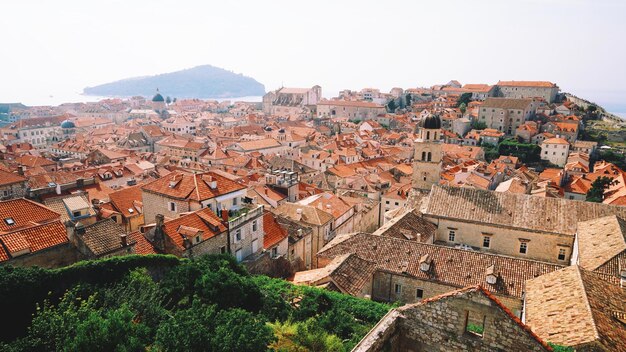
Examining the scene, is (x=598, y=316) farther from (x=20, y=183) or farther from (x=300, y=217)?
(x=20, y=183)

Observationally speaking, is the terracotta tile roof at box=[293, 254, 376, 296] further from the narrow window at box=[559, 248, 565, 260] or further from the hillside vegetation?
the narrow window at box=[559, 248, 565, 260]

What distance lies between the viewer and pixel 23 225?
25.5m

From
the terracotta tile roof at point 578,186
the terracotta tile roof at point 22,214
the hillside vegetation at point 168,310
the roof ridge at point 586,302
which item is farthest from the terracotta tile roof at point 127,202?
the terracotta tile roof at point 578,186

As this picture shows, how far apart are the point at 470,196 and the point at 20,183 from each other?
142 feet

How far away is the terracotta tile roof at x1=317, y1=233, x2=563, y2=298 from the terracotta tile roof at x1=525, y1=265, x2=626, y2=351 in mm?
2274

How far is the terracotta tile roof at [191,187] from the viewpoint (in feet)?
97.9

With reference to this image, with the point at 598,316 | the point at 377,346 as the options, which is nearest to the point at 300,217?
the point at 598,316

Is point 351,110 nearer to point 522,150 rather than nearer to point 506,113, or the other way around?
point 506,113

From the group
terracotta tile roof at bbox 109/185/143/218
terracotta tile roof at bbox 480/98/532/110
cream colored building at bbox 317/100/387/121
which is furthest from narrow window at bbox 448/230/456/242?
cream colored building at bbox 317/100/387/121

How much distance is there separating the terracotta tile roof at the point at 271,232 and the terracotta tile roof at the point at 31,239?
43.1ft

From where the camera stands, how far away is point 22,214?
26.3 m

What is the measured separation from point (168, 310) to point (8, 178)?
109ft

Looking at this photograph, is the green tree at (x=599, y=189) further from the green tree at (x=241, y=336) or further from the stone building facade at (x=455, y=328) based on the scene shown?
the green tree at (x=241, y=336)

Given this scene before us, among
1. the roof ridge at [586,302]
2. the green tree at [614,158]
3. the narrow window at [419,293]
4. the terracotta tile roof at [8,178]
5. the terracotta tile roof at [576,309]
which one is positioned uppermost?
the terracotta tile roof at [8,178]
